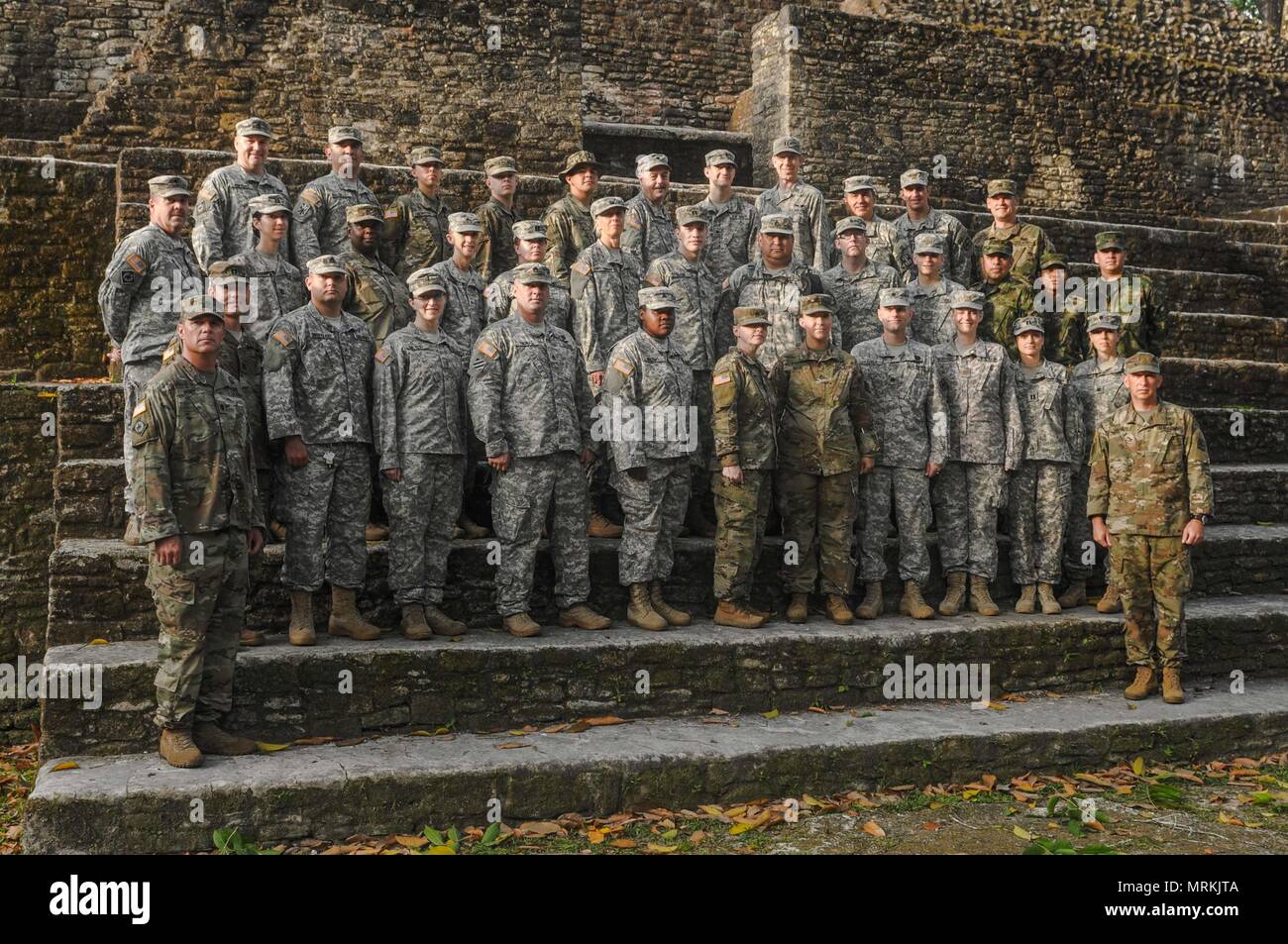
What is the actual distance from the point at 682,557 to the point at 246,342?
2.72m

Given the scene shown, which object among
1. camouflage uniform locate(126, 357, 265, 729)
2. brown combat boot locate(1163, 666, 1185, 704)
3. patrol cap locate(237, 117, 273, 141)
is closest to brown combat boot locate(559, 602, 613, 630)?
camouflage uniform locate(126, 357, 265, 729)

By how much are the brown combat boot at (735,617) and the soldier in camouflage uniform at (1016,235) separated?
12.0ft

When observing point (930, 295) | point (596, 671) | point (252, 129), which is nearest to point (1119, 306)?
point (930, 295)

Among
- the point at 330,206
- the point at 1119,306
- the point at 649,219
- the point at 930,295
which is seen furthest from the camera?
the point at 1119,306

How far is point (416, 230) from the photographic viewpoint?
7.23m

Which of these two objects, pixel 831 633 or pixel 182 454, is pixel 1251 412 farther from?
pixel 182 454

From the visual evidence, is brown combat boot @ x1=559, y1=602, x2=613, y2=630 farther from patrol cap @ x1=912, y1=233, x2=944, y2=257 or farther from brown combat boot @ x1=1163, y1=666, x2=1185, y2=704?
patrol cap @ x1=912, y1=233, x2=944, y2=257

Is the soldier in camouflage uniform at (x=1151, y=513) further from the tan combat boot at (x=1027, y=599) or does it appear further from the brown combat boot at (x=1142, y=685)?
the tan combat boot at (x=1027, y=599)

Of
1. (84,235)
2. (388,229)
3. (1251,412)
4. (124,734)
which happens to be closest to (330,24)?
(84,235)

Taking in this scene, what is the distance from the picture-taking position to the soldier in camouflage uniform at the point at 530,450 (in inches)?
233

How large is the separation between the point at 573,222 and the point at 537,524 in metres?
2.41

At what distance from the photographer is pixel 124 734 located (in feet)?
16.3

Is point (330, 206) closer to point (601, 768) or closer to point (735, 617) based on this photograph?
point (735, 617)

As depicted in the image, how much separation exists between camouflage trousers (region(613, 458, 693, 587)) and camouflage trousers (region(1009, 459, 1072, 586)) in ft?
7.81
